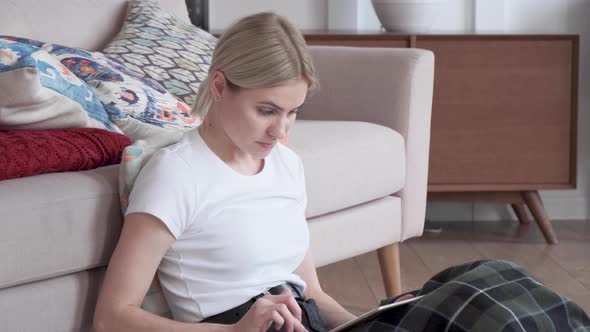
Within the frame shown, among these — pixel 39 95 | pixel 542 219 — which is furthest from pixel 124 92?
pixel 542 219

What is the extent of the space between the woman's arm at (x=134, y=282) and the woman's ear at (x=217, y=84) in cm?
20

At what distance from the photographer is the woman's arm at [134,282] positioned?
1.27 m

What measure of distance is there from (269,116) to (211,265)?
9.3 inches

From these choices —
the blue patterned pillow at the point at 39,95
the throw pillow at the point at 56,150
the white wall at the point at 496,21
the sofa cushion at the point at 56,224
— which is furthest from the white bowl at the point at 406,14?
the sofa cushion at the point at 56,224

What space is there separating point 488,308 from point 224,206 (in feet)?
1.34

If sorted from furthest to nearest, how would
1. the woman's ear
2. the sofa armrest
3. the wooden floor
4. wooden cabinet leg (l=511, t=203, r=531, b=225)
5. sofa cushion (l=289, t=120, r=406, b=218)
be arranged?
wooden cabinet leg (l=511, t=203, r=531, b=225), the wooden floor, the sofa armrest, sofa cushion (l=289, t=120, r=406, b=218), the woman's ear

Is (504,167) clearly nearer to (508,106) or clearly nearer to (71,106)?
(508,106)

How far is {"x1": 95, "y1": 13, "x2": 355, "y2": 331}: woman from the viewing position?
1.30 meters

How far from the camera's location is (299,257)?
1.51 m

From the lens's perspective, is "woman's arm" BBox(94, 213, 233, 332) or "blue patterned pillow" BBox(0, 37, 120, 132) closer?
"woman's arm" BBox(94, 213, 233, 332)

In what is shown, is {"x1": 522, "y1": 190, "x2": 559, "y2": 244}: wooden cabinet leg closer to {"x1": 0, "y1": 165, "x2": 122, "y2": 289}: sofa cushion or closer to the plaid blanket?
the plaid blanket

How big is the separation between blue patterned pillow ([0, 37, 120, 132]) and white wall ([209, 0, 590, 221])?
1.63m

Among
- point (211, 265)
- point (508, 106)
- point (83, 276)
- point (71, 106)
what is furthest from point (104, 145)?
point (508, 106)

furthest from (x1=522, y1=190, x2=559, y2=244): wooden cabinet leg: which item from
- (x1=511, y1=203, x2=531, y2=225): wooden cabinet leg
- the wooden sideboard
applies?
(x1=511, y1=203, x2=531, y2=225): wooden cabinet leg
